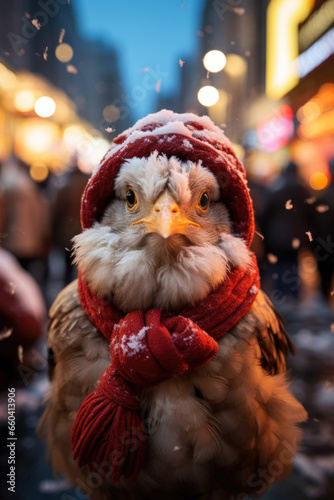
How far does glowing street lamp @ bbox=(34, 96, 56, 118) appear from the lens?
2.52ft

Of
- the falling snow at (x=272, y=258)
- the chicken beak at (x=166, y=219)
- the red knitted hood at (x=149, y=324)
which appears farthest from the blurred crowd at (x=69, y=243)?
the chicken beak at (x=166, y=219)

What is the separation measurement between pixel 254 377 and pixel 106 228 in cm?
38

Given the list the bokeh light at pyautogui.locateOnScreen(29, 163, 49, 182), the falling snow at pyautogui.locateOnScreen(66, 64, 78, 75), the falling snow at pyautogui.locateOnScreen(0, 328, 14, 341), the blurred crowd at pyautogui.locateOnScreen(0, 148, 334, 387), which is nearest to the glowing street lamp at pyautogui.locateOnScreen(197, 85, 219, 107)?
the blurred crowd at pyautogui.locateOnScreen(0, 148, 334, 387)

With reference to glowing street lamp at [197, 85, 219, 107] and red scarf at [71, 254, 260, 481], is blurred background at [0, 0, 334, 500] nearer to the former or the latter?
glowing street lamp at [197, 85, 219, 107]

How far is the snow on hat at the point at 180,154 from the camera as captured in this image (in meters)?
0.60

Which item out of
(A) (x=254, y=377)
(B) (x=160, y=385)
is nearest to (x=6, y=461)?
(B) (x=160, y=385)

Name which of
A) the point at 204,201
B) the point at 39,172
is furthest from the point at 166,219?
the point at 39,172

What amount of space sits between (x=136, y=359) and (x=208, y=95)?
477 millimetres

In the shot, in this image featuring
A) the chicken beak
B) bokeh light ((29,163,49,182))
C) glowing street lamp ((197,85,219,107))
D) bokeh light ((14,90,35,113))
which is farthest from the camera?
bokeh light ((29,163,49,182))

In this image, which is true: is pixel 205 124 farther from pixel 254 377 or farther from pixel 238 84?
pixel 254 377

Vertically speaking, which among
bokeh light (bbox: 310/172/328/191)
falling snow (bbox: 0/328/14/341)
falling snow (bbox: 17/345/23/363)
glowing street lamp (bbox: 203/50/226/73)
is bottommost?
falling snow (bbox: 17/345/23/363)

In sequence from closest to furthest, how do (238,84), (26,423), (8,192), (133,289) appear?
1. (133,289)
2. (238,84)
3. (26,423)
4. (8,192)

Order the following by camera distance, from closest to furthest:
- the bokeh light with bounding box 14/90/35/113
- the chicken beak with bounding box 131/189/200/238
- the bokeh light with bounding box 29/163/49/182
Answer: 1. the chicken beak with bounding box 131/189/200/238
2. the bokeh light with bounding box 14/90/35/113
3. the bokeh light with bounding box 29/163/49/182

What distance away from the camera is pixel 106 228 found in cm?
66
